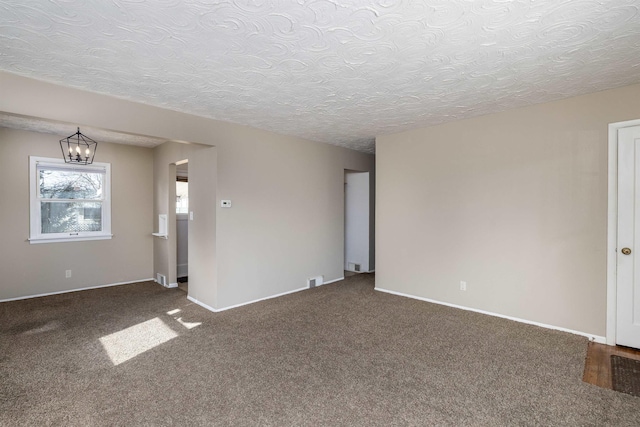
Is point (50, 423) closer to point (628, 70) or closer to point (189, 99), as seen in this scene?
point (189, 99)

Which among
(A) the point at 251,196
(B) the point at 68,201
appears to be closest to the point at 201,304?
(A) the point at 251,196

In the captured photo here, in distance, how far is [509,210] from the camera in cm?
368

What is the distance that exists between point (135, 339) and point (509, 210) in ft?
14.3

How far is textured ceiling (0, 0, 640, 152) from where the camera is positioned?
1.79 metres

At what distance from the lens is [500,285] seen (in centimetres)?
376

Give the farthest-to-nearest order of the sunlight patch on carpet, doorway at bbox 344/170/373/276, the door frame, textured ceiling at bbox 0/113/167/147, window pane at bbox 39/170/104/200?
doorway at bbox 344/170/373/276
window pane at bbox 39/170/104/200
textured ceiling at bbox 0/113/167/147
the door frame
the sunlight patch on carpet

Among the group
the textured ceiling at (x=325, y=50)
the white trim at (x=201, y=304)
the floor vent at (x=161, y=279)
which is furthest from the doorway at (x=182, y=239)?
the textured ceiling at (x=325, y=50)

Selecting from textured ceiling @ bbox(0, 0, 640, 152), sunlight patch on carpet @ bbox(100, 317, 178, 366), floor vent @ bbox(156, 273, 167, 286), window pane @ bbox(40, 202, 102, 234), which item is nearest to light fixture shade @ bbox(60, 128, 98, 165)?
window pane @ bbox(40, 202, 102, 234)

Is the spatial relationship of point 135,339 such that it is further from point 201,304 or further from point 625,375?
point 625,375

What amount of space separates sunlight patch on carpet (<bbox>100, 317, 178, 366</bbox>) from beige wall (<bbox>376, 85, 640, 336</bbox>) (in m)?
3.15

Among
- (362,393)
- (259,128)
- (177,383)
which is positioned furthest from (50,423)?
(259,128)

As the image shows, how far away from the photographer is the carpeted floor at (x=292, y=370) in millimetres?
2031

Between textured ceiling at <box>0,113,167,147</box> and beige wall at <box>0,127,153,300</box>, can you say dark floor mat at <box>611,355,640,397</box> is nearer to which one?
textured ceiling at <box>0,113,167,147</box>

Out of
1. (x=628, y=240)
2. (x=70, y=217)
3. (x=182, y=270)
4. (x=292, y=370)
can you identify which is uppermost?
(x=70, y=217)
